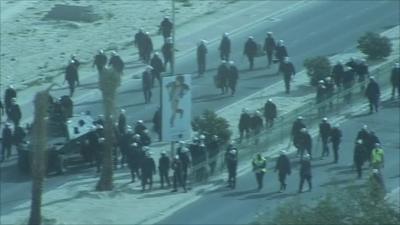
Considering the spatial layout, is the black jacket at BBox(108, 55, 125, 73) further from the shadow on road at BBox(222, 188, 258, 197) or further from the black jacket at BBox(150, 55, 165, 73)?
the shadow on road at BBox(222, 188, 258, 197)

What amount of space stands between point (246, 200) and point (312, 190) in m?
1.56

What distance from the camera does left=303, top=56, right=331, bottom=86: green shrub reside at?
156 ft

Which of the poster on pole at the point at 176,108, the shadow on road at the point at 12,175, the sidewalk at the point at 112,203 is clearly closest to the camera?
the sidewalk at the point at 112,203

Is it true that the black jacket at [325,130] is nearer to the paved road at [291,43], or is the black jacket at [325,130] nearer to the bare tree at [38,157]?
the paved road at [291,43]

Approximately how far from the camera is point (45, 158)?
37.8 meters

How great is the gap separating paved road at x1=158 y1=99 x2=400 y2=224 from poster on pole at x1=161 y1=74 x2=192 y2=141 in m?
1.97

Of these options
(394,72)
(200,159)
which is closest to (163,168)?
(200,159)

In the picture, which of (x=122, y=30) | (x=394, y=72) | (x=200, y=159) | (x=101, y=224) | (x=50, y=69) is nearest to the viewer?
(x=101, y=224)

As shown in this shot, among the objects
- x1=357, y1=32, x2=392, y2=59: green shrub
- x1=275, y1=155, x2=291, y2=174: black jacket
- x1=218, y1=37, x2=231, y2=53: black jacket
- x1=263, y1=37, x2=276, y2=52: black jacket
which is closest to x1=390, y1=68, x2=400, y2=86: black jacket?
x1=357, y1=32, x2=392, y2=59: green shrub

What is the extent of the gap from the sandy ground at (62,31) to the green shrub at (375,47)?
8.57 meters

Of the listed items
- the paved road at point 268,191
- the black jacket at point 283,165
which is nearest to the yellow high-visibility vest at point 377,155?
the paved road at point 268,191

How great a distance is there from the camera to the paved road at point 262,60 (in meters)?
41.1

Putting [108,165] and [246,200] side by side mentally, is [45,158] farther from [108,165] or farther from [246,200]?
[246,200]

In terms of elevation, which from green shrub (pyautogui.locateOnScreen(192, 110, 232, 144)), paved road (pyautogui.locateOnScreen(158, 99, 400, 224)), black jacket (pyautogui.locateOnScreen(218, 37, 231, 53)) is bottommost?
paved road (pyautogui.locateOnScreen(158, 99, 400, 224))
